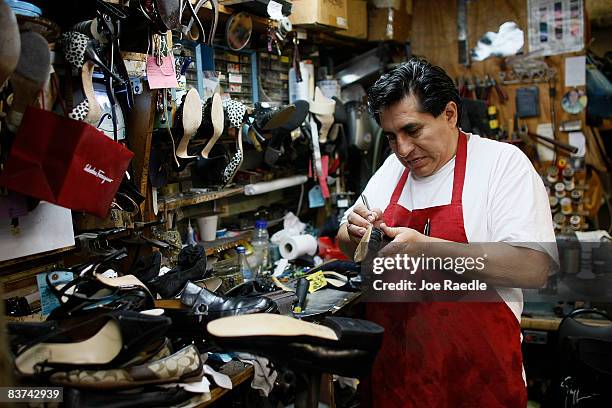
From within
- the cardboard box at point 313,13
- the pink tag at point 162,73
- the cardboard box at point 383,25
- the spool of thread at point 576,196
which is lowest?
the spool of thread at point 576,196

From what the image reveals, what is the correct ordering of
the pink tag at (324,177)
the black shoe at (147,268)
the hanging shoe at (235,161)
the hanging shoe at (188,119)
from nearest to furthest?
the black shoe at (147,268) → the hanging shoe at (188,119) → the hanging shoe at (235,161) → the pink tag at (324,177)

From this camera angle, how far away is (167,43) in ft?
7.45

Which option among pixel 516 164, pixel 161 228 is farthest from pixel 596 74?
pixel 161 228

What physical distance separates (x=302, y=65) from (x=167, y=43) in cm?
134

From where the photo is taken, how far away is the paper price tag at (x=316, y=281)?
272cm

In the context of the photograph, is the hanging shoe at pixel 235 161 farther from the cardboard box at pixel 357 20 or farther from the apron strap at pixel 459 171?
the cardboard box at pixel 357 20

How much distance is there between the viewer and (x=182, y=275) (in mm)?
2051

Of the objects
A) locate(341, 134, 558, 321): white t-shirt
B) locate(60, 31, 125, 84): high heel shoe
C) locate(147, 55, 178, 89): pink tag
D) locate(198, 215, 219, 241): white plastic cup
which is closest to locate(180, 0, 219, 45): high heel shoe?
locate(147, 55, 178, 89): pink tag

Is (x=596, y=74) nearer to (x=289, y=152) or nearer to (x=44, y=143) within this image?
(x=289, y=152)

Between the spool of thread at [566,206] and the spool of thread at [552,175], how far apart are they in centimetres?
15

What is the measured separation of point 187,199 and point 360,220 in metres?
1.05

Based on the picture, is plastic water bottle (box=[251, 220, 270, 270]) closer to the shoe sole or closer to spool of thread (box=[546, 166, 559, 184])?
the shoe sole

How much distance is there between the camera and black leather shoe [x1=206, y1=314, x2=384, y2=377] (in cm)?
127

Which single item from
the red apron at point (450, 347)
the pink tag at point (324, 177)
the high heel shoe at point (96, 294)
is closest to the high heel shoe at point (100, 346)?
the high heel shoe at point (96, 294)
